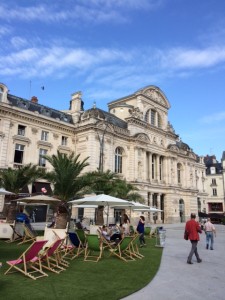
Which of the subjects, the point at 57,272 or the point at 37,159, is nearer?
the point at 57,272

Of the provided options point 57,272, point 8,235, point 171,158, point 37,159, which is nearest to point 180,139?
point 171,158

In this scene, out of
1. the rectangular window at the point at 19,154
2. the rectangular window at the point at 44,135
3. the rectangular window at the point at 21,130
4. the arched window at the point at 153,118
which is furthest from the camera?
the arched window at the point at 153,118

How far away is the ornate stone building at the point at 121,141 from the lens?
3012cm

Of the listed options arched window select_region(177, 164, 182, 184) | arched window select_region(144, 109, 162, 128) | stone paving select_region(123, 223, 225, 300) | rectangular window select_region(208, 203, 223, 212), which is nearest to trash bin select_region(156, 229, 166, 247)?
stone paving select_region(123, 223, 225, 300)

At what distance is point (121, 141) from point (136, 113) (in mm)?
5794

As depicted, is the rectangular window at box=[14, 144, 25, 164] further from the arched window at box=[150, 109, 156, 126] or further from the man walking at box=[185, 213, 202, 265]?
the arched window at box=[150, 109, 156, 126]

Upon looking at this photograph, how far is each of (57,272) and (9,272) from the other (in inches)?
52.6

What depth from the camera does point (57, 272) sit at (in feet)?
25.5

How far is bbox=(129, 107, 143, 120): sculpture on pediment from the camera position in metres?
40.9

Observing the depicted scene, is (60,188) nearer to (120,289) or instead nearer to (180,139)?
(120,289)

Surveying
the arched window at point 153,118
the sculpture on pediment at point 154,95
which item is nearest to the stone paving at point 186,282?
the arched window at point 153,118

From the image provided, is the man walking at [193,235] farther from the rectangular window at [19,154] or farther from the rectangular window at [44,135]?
the rectangular window at [44,135]

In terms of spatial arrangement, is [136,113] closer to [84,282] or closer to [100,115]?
[100,115]

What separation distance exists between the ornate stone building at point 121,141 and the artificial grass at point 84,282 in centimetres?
2229
